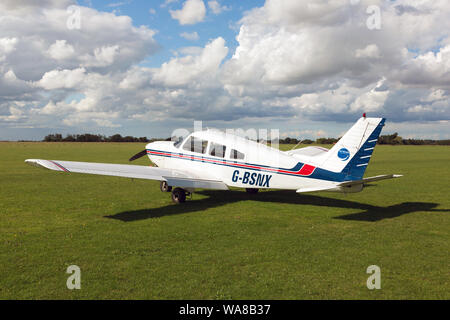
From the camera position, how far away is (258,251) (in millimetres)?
6398

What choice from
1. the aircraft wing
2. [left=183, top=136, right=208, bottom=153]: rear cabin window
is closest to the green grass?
the aircraft wing

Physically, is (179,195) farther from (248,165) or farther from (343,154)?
(343,154)

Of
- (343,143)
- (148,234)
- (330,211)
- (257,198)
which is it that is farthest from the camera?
(257,198)

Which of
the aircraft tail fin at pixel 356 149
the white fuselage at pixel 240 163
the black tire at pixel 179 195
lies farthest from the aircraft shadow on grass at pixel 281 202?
the aircraft tail fin at pixel 356 149

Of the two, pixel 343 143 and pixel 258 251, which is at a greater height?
pixel 343 143

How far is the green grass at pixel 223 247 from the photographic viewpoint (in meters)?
4.84

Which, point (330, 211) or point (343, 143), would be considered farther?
point (330, 211)

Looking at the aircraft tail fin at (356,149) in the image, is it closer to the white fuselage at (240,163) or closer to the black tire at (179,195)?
the white fuselage at (240,163)

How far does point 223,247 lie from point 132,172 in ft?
16.5

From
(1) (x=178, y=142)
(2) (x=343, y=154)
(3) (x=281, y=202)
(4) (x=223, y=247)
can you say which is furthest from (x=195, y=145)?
(4) (x=223, y=247)
